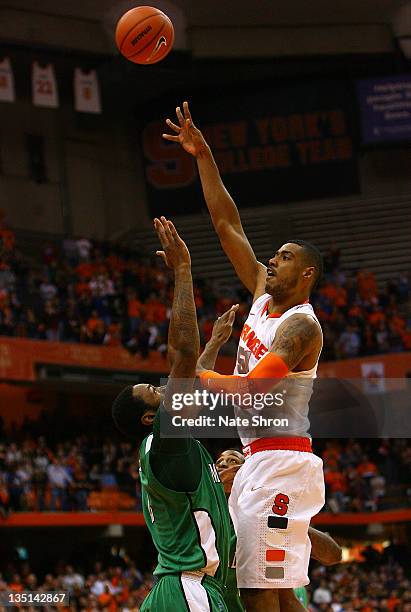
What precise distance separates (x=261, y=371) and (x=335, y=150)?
26649 millimetres

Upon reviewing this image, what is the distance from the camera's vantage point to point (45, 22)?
2934 cm

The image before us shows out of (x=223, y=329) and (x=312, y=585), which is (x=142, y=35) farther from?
(x=312, y=585)

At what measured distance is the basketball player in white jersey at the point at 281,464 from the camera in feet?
20.9

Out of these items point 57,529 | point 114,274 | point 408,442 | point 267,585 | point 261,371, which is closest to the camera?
point 261,371

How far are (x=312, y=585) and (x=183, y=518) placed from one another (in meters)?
16.9

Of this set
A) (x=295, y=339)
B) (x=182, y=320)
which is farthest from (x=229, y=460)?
(x=182, y=320)

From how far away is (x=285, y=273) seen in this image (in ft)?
21.9

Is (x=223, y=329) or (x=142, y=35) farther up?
(x=142, y=35)

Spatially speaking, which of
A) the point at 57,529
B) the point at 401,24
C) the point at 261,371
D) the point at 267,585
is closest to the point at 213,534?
the point at 267,585

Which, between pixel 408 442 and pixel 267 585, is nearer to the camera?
A: pixel 267 585

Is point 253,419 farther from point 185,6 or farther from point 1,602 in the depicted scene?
point 185,6

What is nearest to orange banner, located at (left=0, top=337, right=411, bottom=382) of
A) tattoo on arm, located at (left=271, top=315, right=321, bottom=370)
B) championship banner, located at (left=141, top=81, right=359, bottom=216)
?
championship banner, located at (left=141, top=81, right=359, bottom=216)

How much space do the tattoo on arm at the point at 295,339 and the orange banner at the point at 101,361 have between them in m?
18.2

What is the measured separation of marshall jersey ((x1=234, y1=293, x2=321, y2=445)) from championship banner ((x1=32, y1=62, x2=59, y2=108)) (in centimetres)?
2323
